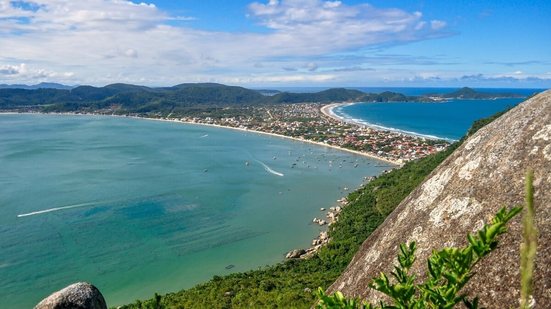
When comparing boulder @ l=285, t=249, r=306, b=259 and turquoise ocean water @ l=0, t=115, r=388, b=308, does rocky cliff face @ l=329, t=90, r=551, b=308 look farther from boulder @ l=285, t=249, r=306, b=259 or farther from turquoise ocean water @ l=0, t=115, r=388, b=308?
boulder @ l=285, t=249, r=306, b=259

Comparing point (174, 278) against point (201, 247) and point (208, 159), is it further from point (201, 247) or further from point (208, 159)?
point (208, 159)

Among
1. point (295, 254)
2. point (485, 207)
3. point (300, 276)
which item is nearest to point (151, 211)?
point (295, 254)

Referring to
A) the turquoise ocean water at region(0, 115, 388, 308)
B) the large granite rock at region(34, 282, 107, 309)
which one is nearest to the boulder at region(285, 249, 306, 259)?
the turquoise ocean water at region(0, 115, 388, 308)

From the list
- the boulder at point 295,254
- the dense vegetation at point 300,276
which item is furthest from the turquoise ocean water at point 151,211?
the dense vegetation at point 300,276

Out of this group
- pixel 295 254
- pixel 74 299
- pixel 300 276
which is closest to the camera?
pixel 74 299

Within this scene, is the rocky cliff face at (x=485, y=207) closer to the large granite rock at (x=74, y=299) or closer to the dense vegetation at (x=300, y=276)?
the large granite rock at (x=74, y=299)

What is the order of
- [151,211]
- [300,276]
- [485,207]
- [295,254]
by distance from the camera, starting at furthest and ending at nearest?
[151,211]
[295,254]
[300,276]
[485,207]

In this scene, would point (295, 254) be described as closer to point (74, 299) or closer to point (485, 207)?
point (74, 299)
